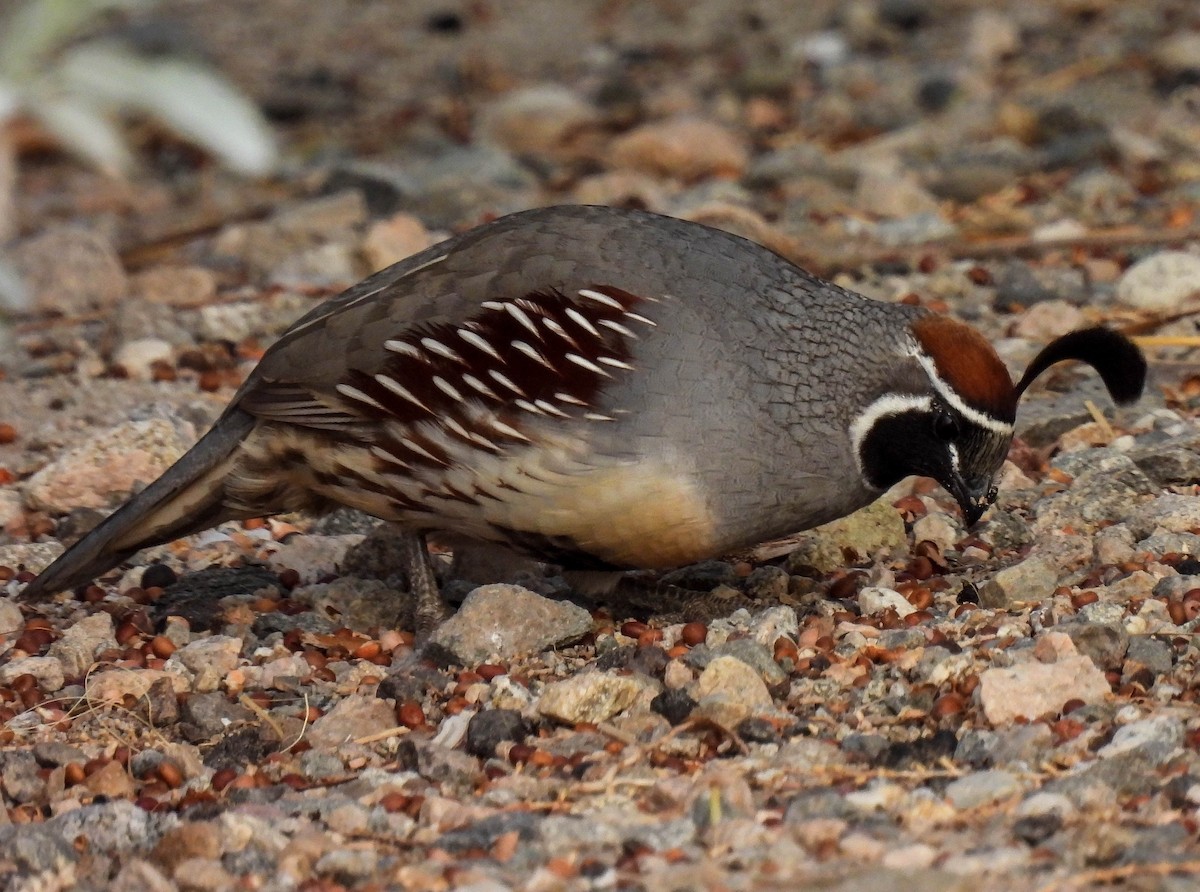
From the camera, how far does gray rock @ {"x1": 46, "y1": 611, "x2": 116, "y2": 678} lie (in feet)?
17.9

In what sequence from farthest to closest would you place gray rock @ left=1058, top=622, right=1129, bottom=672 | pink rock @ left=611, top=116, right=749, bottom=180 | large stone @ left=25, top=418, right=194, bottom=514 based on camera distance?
pink rock @ left=611, top=116, right=749, bottom=180
large stone @ left=25, top=418, right=194, bottom=514
gray rock @ left=1058, top=622, right=1129, bottom=672

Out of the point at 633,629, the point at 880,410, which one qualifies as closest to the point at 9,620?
the point at 633,629

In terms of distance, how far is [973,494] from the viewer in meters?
5.38

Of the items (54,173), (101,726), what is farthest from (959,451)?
(54,173)

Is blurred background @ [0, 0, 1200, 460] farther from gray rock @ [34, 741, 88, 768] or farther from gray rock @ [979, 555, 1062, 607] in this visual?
gray rock @ [979, 555, 1062, 607]

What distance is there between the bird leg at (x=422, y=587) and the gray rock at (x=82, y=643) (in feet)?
2.95

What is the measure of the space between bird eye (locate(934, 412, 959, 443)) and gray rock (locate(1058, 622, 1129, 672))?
0.68m

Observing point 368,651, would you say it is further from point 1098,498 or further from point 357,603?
point 1098,498

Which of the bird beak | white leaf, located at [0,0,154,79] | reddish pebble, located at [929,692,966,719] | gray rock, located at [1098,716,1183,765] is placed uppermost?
white leaf, located at [0,0,154,79]

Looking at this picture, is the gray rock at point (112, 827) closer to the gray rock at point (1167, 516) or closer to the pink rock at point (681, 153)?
the gray rock at point (1167, 516)

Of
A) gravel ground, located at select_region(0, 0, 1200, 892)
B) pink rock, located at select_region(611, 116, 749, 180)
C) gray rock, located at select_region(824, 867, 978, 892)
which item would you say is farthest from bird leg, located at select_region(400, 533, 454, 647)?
pink rock, located at select_region(611, 116, 749, 180)

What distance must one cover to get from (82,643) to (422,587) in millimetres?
1006

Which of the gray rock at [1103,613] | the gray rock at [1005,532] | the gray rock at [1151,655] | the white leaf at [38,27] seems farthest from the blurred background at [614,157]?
the gray rock at [1151,655]

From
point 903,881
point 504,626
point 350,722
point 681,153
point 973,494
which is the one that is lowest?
point 903,881
